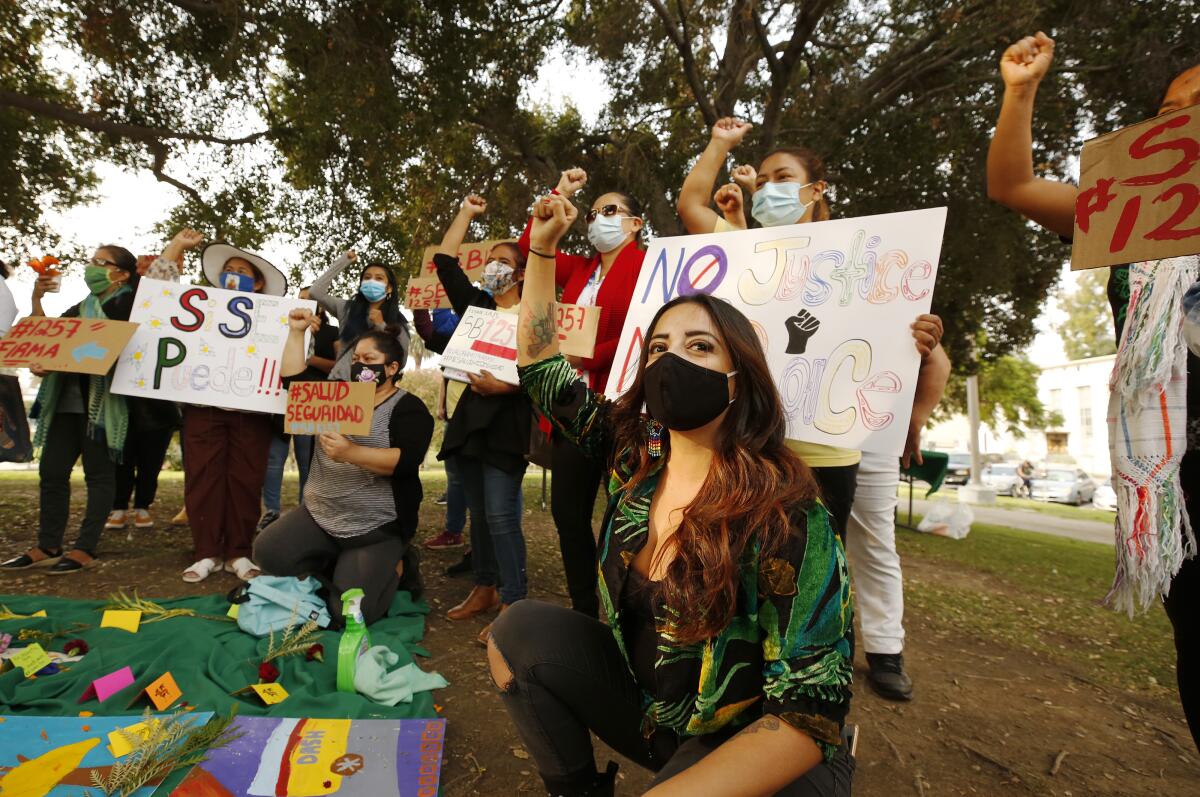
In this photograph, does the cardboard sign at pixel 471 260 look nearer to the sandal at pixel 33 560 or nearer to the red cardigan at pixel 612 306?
the red cardigan at pixel 612 306

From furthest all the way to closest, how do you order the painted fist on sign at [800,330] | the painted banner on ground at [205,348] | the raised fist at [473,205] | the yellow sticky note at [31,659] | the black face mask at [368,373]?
1. the painted banner on ground at [205,348]
2. the raised fist at [473,205]
3. the black face mask at [368,373]
4. the yellow sticky note at [31,659]
5. the painted fist on sign at [800,330]

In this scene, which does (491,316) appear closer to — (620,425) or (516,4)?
(620,425)

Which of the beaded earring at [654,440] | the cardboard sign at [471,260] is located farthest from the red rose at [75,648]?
the cardboard sign at [471,260]

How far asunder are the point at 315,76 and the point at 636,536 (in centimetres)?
696

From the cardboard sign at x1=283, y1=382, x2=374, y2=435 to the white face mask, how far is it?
1.33m

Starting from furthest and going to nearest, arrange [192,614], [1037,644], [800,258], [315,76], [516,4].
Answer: [516,4] → [315,76] → [1037,644] → [192,614] → [800,258]

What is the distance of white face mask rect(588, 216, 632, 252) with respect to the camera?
10.1ft

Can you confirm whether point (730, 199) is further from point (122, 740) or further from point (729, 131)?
point (122, 740)

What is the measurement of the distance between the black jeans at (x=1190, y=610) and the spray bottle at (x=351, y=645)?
8.84 feet

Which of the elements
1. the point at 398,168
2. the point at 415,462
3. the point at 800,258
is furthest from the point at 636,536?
the point at 398,168

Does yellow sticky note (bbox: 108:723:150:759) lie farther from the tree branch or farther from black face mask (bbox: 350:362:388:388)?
the tree branch

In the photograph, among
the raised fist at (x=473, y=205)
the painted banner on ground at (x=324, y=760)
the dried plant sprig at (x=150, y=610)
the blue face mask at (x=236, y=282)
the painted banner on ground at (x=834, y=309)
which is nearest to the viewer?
the painted banner on ground at (x=324, y=760)

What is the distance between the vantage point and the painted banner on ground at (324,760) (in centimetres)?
199

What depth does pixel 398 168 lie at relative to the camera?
8500 mm
